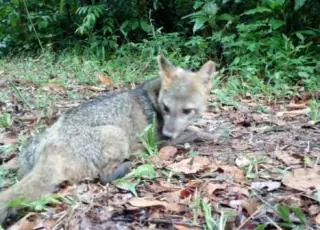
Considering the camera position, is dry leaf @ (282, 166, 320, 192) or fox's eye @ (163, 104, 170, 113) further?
fox's eye @ (163, 104, 170, 113)

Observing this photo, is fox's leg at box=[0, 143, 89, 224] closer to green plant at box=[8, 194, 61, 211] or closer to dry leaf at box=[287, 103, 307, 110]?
green plant at box=[8, 194, 61, 211]

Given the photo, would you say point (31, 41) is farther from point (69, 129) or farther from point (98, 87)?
point (69, 129)

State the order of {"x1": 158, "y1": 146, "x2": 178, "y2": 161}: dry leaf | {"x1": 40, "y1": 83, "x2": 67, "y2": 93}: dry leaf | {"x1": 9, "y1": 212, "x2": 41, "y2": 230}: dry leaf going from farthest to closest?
{"x1": 40, "y1": 83, "x2": 67, "y2": 93}: dry leaf, {"x1": 158, "y1": 146, "x2": 178, "y2": 161}: dry leaf, {"x1": 9, "y1": 212, "x2": 41, "y2": 230}: dry leaf

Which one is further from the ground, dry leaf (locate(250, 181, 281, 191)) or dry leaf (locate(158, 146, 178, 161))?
dry leaf (locate(250, 181, 281, 191))

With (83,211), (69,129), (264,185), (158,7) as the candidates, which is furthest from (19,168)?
(158,7)

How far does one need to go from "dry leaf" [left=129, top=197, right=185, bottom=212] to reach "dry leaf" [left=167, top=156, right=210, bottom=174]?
555mm

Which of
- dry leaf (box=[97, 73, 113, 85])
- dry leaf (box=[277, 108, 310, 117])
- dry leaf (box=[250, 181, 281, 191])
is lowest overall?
dry leaf (box=[277, 108, 310, 117])

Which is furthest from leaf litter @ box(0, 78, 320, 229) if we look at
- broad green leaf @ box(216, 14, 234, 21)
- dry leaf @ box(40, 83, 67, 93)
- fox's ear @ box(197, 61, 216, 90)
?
broad green leaf @ box(216, 14, 234, 21)

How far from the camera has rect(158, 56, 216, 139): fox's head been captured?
16.1 feet

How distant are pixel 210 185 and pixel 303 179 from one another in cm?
62

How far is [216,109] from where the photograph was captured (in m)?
6.12

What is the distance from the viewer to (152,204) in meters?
3.33

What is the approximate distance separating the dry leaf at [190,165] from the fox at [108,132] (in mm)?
442

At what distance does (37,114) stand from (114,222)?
3.01 meters
